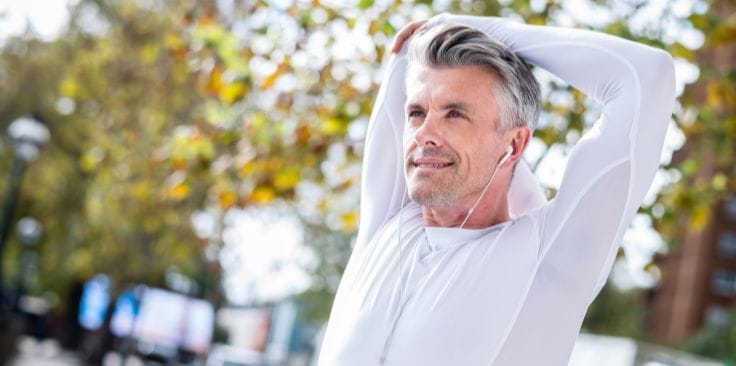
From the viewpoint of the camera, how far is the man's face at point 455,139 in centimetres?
211

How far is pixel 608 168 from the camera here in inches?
80.5

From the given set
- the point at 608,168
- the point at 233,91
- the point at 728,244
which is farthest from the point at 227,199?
the point at 728,244

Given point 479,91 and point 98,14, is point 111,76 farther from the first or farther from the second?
point 479,91

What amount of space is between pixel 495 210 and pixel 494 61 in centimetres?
31

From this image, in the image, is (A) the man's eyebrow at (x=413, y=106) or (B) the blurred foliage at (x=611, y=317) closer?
(A) the man's eyebrow at (x=413, y=106)

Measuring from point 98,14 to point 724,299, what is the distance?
58.5 meters

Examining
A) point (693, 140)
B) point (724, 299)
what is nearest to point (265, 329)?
point (693, 140)

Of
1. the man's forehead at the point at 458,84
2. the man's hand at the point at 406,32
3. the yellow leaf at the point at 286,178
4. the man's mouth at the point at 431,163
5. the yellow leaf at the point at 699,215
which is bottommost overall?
the man's mouth at the point at 431,163

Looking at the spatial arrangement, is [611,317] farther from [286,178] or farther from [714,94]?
[286,178]

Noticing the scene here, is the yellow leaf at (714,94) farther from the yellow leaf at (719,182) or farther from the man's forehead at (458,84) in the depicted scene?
the man's forehead at (458,84)

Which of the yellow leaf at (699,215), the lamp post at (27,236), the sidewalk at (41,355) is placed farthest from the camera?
the sidewalk at (41,355)

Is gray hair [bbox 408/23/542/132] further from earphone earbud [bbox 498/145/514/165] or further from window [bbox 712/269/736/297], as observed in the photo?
window [bbox 712/269/736/297]

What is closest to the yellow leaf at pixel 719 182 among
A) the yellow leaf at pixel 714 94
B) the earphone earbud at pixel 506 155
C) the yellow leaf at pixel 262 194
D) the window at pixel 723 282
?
the yellow leaf at pixel 714 94

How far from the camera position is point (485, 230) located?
84.7 inches
